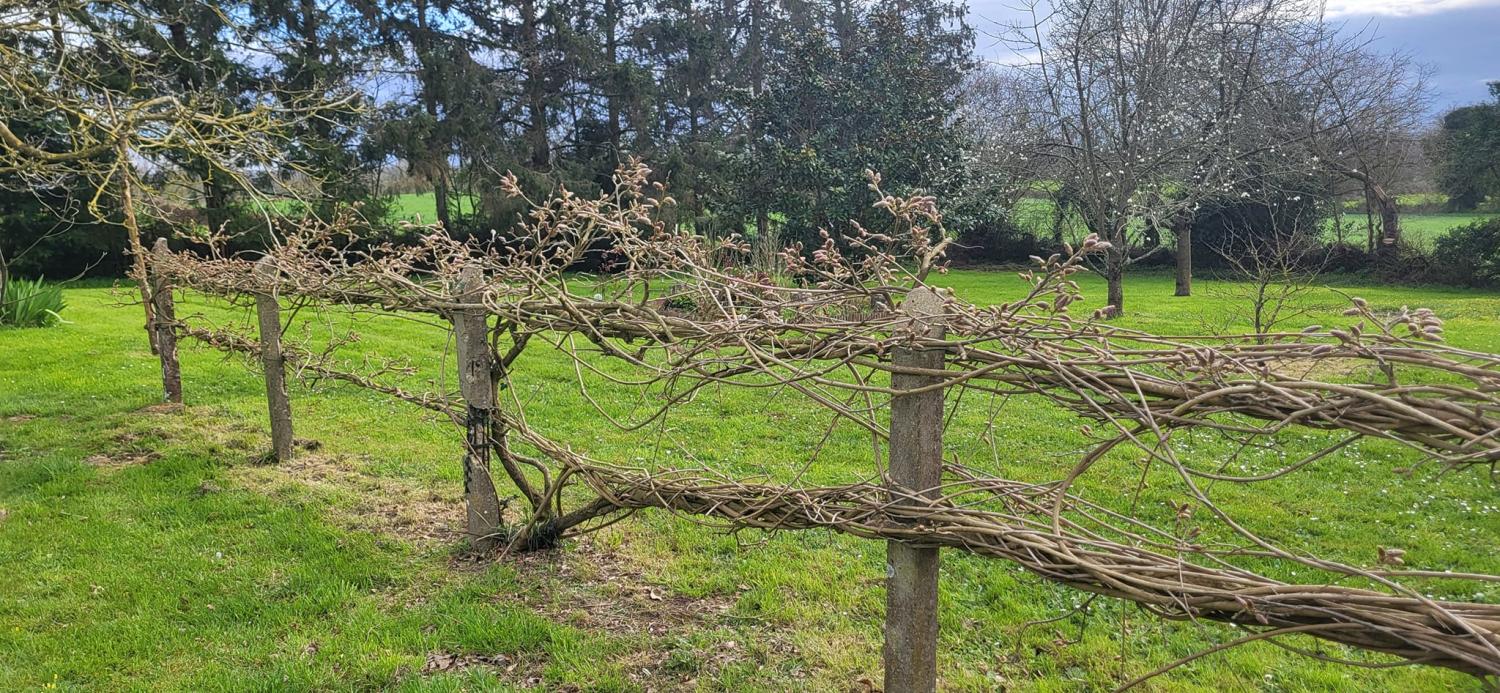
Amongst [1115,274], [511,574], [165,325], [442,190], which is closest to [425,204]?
[442,190]

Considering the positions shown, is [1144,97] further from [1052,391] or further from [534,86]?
[534,86]

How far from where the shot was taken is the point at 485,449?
12.1ft

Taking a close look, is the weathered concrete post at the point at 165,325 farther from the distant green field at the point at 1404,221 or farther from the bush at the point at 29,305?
the distant green field at the point at 1404,221

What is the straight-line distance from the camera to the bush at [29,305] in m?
9.59

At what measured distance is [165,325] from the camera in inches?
249

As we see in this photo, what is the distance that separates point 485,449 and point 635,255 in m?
1.46

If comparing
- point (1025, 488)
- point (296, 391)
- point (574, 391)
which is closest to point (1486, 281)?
point (574, 391)

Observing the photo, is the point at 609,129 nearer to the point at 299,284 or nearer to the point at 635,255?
the point at 299,284

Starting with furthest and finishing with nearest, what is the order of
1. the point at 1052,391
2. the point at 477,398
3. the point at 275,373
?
the point at 275,373
the point at 477,398
the point at 1052,391

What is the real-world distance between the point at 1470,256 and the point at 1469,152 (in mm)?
5084

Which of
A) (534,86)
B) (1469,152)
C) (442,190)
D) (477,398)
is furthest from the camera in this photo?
(534,86)

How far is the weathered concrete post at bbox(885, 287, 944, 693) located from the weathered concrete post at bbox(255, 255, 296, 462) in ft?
14.9

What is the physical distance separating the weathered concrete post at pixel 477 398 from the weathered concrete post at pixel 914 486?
2101 mm

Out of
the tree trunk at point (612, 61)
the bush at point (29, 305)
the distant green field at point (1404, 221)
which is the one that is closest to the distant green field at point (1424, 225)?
the distant green field at point (1404, 221)
